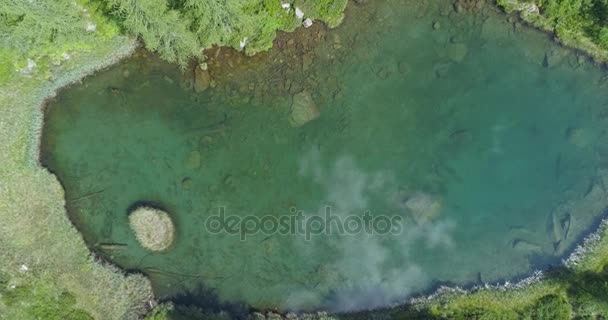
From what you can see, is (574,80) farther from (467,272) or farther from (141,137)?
(141,137)

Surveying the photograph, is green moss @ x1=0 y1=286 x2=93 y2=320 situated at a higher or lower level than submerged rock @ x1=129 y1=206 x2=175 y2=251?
lower

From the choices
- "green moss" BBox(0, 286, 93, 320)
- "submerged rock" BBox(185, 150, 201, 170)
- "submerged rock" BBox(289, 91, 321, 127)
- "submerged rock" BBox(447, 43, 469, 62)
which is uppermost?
"submerged rock" BBox(447, 43, 469, 62)

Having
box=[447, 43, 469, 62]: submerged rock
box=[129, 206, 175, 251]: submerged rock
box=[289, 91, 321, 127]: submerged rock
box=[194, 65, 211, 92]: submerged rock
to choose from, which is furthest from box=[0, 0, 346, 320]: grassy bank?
box=[447, 43, 469, 62]: submerged rock

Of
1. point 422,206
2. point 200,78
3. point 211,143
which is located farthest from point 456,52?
point 211,143

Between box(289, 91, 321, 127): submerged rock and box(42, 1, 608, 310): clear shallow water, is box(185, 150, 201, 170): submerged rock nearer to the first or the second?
box(42, 1, 608, 310): clear shallow water

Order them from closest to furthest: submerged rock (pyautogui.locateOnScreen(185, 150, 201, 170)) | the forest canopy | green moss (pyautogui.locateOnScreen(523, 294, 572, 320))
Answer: the forest canopy
green moss (pyautogui.locateOnScreen(523, 294, 572, 320))
submerged rock (pyautogui.locateOnScreen(185, 150, 201, 170))

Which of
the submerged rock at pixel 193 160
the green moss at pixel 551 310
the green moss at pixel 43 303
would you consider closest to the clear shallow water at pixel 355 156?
the submerged rock at pixel 193 160

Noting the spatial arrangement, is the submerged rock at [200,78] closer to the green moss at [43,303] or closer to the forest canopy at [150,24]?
the forest canopy at [150,24]

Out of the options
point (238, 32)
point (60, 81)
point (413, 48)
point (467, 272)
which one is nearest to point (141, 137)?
point (60, 81)
